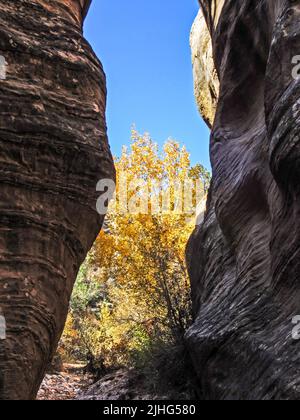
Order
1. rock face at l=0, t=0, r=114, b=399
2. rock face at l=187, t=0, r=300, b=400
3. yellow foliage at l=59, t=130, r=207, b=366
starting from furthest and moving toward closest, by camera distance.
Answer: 1. yellow foliage at l=59, t=130, r=207, b=366
2. rock face at l=187, t=0, r=300, b=400
3. rock face at l=0, t=0, r=114, b=399

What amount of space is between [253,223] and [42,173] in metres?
3.99

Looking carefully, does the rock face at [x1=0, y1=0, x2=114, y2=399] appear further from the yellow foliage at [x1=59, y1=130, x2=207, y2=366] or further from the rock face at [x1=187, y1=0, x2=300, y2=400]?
the yellow foliage at [x1=59, y1=130, x2=207, y2=366]

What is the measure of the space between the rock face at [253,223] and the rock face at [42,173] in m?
2.64

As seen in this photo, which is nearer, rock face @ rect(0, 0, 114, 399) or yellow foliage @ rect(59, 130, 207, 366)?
rock face @ rect(0, 0, 114, 399)

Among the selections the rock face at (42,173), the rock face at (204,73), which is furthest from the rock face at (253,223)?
the rock face at (204,73)

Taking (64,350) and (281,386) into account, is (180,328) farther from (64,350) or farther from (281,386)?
(64,350)

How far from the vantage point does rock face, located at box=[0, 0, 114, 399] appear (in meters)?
5.89

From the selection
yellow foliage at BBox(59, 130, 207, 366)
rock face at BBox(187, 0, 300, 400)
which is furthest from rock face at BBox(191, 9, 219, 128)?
rock face at BBox(187, 0, 300, 400)

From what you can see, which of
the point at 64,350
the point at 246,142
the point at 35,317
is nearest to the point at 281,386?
the point at 35,317

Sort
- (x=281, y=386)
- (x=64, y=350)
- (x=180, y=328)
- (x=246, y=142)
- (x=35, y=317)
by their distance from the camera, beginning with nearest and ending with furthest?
(x=281, y=386) < (x=35, y=317) < (x=246, y=142) < (x=180, y=328) < (x=64, y=350)

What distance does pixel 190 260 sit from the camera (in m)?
12.3

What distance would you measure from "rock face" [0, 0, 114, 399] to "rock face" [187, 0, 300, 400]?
2638 mm

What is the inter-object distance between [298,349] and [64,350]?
22794 mm

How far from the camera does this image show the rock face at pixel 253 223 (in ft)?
20.3
